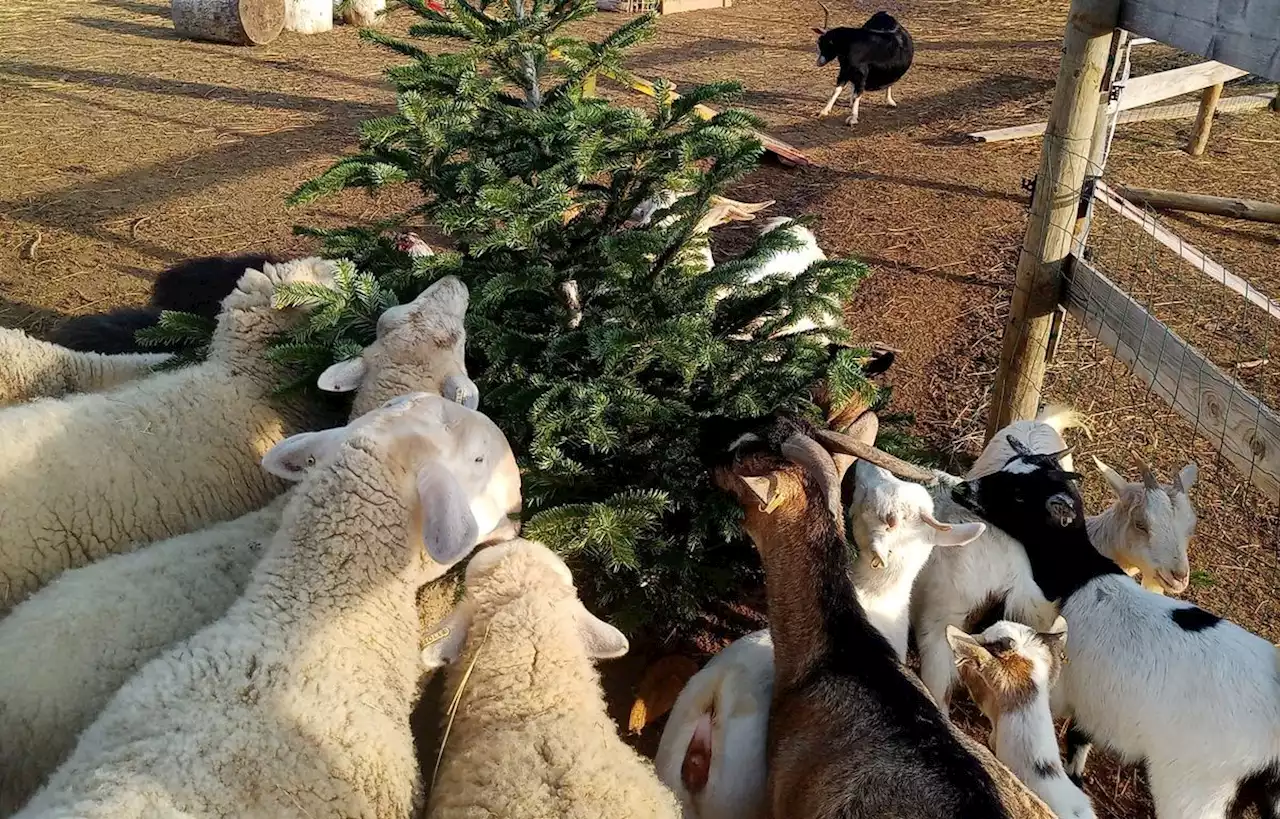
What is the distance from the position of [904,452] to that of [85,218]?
24.1 feet

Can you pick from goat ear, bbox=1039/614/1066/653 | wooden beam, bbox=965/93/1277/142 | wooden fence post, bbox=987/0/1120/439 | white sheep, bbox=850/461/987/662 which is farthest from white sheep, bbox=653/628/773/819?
wooden beam, bbox=965/93/1277/142

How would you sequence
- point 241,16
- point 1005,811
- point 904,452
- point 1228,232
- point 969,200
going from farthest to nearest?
point 241,16, point 969,200, point 1228,232, point 904,452, point 1005,811

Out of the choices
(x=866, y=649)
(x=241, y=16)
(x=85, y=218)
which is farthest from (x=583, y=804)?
(x=241, y=16)

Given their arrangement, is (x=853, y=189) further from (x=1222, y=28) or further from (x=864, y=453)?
(x=864, y=453)

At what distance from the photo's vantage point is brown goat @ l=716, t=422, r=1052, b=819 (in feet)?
8.71

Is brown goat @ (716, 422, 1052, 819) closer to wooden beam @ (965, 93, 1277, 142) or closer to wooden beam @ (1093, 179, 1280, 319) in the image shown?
wooden beam @ (1093, 179, 1280, 319)

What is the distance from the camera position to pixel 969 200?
28.8 feet

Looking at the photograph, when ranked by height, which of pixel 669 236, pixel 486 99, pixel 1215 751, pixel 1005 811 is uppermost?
pixel 486 99

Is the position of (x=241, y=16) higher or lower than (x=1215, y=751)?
higher

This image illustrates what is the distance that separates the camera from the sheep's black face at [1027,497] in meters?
4.18

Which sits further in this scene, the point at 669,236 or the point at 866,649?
the point at 669,236

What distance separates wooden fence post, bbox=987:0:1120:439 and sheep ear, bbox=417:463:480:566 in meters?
3.39

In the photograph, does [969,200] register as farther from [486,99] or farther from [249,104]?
[249,104]

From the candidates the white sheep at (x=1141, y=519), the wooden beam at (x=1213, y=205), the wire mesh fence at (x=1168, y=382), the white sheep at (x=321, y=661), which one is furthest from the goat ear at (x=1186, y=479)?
the wooden beam at (x=1213, y=205)
